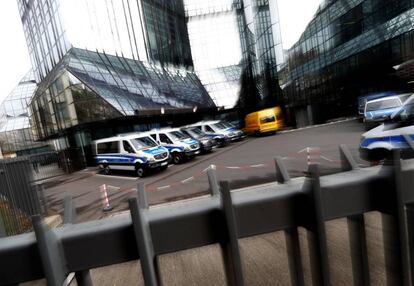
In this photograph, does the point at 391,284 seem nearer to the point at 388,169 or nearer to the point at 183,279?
the point at 388,169

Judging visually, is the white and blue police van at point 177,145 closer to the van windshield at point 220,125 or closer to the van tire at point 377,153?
the van windshield at point 220,125

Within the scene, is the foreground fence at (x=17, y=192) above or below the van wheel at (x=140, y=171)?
above

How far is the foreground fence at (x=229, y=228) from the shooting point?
0.58 meters

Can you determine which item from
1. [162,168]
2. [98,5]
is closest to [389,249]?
[98,5]

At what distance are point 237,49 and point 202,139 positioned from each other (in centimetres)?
3113

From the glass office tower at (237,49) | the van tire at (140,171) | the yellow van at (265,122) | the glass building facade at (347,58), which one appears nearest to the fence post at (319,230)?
the van tire at (140,171)

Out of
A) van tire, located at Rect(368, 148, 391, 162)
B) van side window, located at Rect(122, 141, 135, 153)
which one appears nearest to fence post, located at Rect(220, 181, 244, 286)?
van tire, located at Rect(368, 148, 391, 162)

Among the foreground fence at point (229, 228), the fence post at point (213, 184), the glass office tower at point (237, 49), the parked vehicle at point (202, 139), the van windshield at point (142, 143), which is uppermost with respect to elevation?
the glass office tower at point (237, 49)

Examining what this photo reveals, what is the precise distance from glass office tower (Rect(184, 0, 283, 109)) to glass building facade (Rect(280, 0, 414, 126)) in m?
3.38

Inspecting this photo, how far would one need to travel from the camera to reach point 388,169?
661 millimetres

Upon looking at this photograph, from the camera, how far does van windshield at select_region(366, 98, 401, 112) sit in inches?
580

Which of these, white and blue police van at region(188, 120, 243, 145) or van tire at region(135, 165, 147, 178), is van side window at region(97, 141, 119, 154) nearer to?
van tire at region(135, 165, 147, 178)

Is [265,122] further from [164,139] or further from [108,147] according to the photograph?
[108,147]

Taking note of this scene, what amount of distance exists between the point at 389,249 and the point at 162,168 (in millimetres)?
12981
